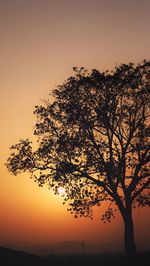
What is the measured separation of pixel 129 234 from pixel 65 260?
5754 millimetres

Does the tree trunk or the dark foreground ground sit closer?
the dark foreground ground

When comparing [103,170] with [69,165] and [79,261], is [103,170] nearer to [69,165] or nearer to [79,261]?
[69,165]

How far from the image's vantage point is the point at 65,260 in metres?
38.9

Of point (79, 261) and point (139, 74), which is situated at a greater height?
point (139, 74)

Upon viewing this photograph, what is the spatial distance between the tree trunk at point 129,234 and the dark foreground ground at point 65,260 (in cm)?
70

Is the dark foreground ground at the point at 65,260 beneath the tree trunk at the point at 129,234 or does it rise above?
beneath

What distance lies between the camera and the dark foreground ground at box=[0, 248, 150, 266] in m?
35.8

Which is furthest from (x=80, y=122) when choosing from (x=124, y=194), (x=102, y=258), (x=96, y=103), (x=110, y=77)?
(x=102, y=258)

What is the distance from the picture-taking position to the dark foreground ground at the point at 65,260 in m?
35.8

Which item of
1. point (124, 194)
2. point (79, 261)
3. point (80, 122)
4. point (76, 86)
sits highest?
point (76, 86)

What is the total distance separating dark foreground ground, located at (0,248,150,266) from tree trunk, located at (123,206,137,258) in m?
0.70

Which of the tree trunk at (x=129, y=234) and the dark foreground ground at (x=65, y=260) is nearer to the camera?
the dark foreground ground at (x=65, y=260)

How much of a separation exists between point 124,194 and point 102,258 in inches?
220

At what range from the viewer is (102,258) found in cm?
3872
